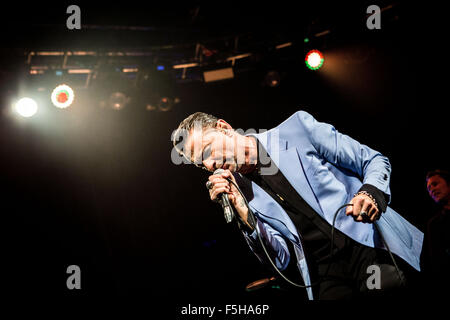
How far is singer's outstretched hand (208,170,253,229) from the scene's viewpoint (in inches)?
70.9

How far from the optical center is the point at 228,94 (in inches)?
209

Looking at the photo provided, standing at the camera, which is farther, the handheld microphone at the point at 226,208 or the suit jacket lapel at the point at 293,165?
the suit jacket lapel at the point at 293,165

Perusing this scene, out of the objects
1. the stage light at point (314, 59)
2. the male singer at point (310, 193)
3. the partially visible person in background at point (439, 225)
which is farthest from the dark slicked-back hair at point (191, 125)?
the partially visible person in background at point (439, 225)

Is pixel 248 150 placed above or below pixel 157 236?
above

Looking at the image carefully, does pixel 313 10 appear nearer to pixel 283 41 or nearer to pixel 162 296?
pixel 283 41

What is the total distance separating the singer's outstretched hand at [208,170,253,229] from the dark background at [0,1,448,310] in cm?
268

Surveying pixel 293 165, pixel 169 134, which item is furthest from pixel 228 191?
pixel 169 134

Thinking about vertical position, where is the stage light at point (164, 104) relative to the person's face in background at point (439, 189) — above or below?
above

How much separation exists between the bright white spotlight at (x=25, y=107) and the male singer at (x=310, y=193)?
2796mm

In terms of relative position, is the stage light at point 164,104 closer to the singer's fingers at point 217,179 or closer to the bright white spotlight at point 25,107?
the bright white spotlight at point 25,107

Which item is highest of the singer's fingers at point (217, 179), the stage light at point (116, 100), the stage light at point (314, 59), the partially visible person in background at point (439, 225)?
the stage light at point (314, 59)

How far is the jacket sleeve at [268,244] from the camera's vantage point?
2.02 m
